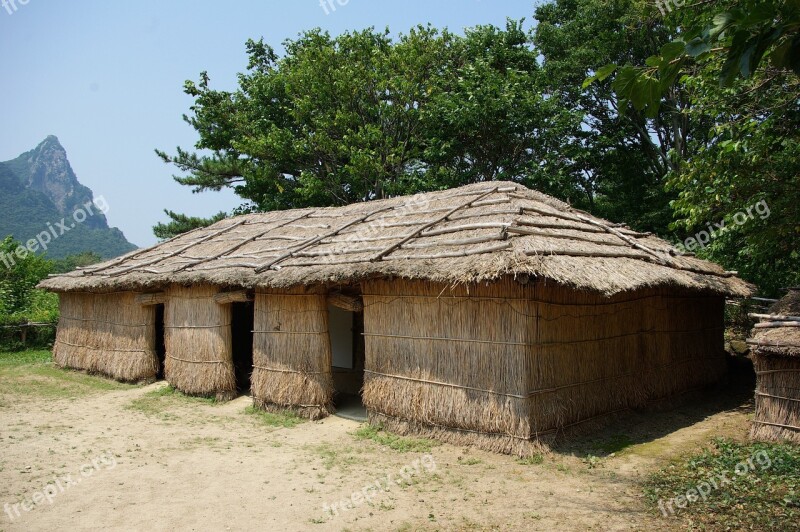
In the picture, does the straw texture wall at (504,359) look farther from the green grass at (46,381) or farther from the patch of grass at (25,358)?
the patch of grass at (25,358)

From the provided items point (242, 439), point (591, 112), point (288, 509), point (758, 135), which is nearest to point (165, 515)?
point (288, 509)

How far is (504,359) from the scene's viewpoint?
7.33m

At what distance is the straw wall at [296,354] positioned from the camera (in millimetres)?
9523

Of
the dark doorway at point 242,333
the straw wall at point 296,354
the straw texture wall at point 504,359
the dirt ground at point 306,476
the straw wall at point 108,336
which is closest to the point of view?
the dirt ground at point 306,476

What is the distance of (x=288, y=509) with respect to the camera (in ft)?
19.2

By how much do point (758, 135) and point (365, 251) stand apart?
6.08 m

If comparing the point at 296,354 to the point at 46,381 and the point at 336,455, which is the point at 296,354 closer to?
the point at 336,455

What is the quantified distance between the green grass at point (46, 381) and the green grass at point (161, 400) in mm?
1342

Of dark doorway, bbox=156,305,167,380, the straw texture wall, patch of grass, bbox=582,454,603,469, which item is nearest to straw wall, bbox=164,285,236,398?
dark doorway, bbox=156,305,167,380

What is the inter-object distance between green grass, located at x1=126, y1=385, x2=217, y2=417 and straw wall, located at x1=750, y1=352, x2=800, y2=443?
8.81 m

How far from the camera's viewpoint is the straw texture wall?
23.8ft

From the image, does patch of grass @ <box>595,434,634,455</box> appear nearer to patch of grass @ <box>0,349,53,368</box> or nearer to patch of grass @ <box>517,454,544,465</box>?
patch of grass @ <box>517,454,544,465</box>

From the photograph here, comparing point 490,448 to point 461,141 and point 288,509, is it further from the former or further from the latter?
point 461,141

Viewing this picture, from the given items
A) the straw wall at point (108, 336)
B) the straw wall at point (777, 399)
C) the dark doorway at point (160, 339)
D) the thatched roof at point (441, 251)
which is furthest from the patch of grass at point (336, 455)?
the dark doorway at point (160, 339)
